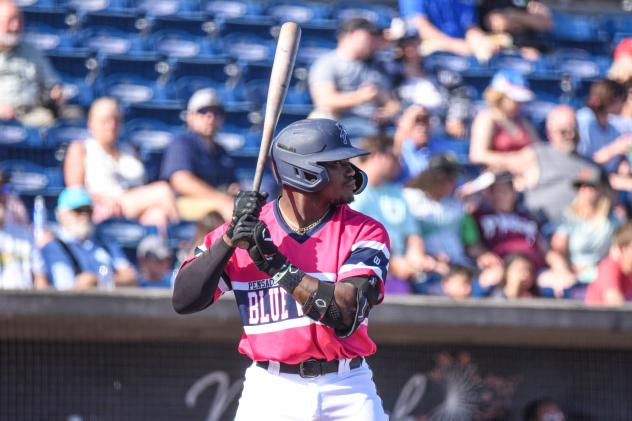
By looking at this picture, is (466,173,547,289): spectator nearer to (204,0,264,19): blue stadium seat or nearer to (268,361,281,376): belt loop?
(204,0,264,19): blue stadium seat

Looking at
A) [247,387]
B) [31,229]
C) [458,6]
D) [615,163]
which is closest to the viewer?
[247,387]

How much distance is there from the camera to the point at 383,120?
7.62 meters

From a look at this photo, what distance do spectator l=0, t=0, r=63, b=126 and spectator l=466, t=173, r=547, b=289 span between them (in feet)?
8.99

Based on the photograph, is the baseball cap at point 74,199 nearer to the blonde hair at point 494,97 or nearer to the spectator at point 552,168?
the spectator at point 552,168

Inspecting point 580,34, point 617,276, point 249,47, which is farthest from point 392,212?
point 580,34

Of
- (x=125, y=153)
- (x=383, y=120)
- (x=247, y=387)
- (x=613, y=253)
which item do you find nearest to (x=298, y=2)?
(x=383, y=120)

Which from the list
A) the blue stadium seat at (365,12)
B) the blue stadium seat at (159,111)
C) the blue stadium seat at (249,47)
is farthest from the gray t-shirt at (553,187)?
the blue stadium seat at (159,111)

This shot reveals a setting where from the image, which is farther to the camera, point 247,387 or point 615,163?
point 615,163

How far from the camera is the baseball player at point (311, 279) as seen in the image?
356 cm

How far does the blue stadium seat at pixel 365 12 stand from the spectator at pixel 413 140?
4.97 feet

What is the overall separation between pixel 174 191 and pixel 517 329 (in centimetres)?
214

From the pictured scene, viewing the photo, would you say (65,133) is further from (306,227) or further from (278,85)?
(306,227)

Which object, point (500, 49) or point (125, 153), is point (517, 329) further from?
point (500, 49)

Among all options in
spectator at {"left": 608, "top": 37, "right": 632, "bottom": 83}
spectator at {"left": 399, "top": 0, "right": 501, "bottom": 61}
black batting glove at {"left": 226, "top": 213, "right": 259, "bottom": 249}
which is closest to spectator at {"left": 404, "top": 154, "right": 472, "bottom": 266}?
spectator at {"left": 399, "top": 0, "right": 501, "bottom": 61}
